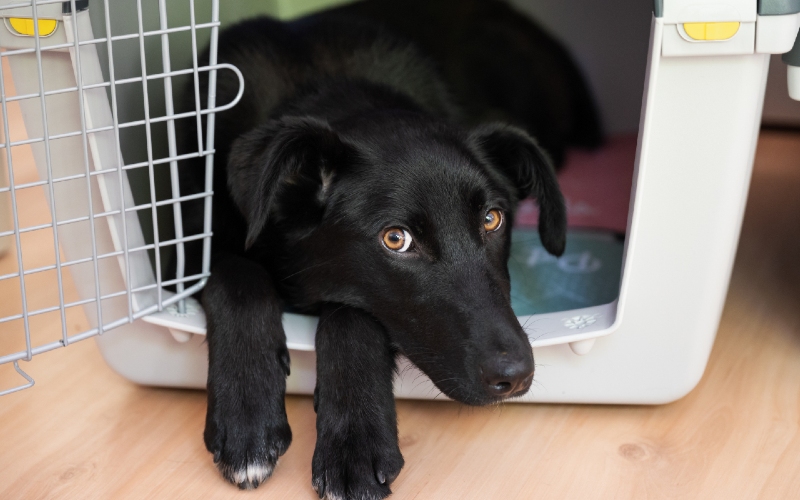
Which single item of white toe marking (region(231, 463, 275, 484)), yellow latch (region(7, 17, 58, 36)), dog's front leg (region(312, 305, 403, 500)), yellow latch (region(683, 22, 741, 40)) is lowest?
white toe marking (region(231, 463, 275, 484))

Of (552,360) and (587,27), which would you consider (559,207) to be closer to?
(552,360)

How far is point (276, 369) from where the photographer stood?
132cm

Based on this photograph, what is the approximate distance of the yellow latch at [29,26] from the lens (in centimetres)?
121

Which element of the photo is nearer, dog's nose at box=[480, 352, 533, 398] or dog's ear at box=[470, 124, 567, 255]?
dog's nose at box=[480, 352, 533, 398]

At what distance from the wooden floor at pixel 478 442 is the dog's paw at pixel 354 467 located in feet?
0.27

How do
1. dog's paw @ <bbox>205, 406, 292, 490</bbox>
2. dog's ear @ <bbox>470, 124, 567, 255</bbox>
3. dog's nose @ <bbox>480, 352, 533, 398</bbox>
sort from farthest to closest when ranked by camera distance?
dog's ear @ <bbox>470, 124, 567, 255</bbox> → dog's paw @ <bbox>205, 406, 292, 490</bbox> → dog's nose @ <bbox>480, 352, 533, 398</bbox>

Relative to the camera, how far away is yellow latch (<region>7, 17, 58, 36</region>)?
1.21 metres

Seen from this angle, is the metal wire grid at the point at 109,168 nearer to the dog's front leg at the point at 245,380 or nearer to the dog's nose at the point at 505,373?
the dog's front leg at the point at 245,380

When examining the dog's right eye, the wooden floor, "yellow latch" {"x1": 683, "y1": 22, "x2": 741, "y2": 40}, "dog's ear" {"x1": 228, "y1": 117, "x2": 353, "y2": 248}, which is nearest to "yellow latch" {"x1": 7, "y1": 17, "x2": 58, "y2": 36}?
"dog's ear" {"x1": 228, "y1": 117, "x2": 353, "y2": 248}

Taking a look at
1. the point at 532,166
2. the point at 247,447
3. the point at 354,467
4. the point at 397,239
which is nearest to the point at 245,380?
the point at 247,447

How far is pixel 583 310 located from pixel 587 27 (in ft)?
5.10

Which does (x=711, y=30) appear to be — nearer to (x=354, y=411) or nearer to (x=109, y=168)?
(x=354, y=411)

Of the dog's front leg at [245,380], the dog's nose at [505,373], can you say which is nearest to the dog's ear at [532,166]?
the dog's nose at [505,373]

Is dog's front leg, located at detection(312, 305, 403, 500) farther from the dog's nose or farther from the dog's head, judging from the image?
the dog's nose
